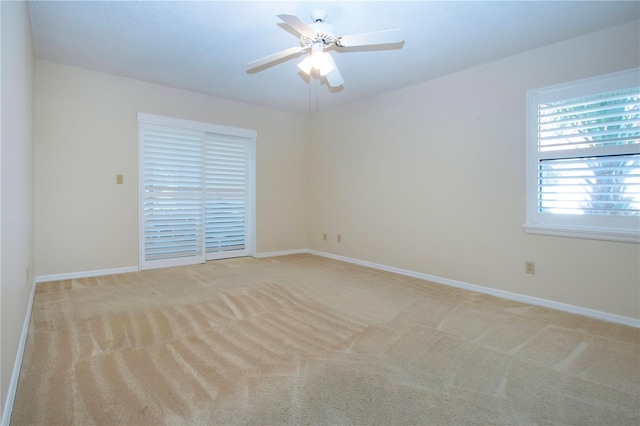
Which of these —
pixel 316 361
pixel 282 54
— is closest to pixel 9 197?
pixel 316 361

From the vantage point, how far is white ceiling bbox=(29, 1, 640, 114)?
2518 millimetres

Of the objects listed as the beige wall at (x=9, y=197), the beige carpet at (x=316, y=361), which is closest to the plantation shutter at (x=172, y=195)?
the beige carpet at (x=316, y=361)

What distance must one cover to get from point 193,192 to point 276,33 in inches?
105

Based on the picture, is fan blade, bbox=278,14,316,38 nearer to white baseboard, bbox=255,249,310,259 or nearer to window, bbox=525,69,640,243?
window, bbox=525,69,640,243

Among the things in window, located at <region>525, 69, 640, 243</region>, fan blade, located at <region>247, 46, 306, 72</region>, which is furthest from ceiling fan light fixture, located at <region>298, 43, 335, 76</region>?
window, located at <region>525, 69, 640, 243</region>

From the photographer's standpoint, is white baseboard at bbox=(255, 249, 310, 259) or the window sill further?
white baseboard at bbox=(255, 249, 310, 259)

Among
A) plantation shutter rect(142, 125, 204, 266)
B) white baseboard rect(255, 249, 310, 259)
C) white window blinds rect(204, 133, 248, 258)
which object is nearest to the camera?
plantation shutter rect(142, 125, 204, 266)

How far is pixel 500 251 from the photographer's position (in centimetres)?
342

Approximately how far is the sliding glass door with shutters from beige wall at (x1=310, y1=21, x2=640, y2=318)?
1636mm

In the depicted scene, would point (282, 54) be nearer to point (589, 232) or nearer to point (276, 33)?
point (276, 33)

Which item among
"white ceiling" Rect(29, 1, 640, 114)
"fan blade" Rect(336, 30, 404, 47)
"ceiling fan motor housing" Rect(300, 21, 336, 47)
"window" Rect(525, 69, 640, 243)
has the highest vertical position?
"white ceiling" Rect(29, 1, 640, 114)

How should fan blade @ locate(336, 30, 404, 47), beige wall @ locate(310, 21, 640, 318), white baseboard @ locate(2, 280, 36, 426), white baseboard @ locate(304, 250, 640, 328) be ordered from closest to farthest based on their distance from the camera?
white baseboard @ locate(2, 280, 36, 426)
fan blade @ locate(336, 30, 404, 47)
white baseboard @ locate(304, 250, 640, 328)
beige wall @ locate(310, 21, 640, 318)

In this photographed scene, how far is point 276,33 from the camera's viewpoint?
292 cm

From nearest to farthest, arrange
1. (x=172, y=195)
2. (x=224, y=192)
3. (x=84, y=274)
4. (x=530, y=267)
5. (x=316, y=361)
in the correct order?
1. (x=316, y=361)
2. (x=530, y=267)
3. (x=84, y=274)
4. (x=172, y=195)
5. (x=224, y=192)
